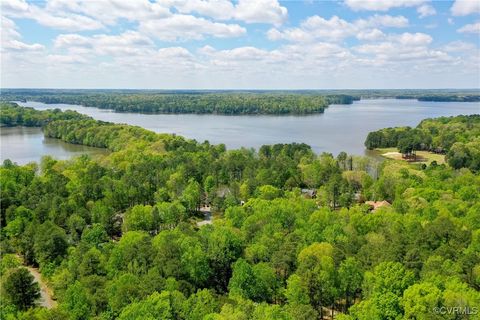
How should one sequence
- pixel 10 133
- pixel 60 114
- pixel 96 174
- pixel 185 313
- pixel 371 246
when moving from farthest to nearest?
1. pixel 60 114
2. pixel 10 133
3. pixel 96 174
4. pixel 371 246
5. pixel 185 313

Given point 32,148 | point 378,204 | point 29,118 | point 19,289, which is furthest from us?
point 29,118

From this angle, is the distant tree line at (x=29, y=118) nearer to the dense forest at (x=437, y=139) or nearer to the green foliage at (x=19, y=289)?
the dense forest at (x=437, y=139)

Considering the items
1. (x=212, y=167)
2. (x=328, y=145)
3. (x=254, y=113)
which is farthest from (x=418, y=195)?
(x=254, y=113)

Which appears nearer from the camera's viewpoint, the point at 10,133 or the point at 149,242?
the point at 149,242

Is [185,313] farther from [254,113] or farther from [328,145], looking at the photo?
[254,113]

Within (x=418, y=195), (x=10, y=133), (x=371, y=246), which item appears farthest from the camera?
(x=10, y=133)

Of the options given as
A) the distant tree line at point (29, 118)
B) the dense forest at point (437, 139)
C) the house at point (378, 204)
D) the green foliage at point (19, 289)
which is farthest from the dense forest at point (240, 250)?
the distant tree line at point (29, 118)

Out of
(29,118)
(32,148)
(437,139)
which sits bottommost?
(32,148)

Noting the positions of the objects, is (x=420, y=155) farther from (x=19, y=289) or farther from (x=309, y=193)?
(x=19, y=289)

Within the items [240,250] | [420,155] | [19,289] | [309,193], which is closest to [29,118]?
[309,193]
